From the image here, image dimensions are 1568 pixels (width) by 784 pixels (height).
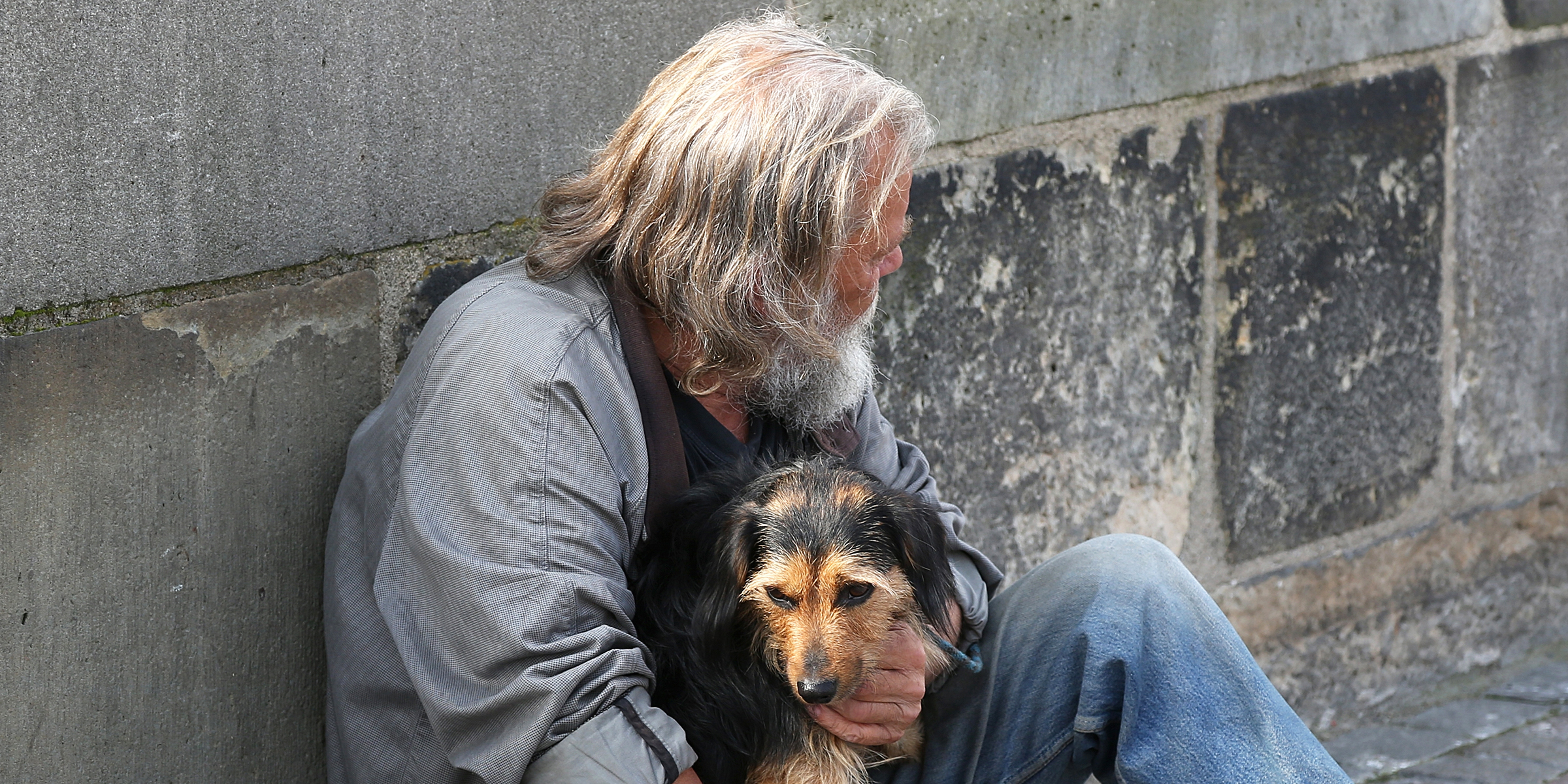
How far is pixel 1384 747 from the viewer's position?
349 centimetres

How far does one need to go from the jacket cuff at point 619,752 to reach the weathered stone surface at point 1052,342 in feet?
3.97

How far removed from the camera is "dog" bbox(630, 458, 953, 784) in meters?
1.83

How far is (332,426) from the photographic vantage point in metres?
2.25

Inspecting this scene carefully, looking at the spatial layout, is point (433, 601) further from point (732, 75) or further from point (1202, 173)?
point (1202, 173)

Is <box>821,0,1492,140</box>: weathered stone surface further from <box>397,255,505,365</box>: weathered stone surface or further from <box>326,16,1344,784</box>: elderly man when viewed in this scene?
<box>397,255,505,365</box>: weathered stone surface

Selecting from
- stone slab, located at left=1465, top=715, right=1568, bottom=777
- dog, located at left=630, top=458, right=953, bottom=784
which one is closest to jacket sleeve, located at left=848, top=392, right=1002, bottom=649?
dog, located at left=630, top=458, right=953, bottom=784

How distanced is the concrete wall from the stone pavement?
0.48ft

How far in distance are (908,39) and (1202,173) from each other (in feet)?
2.94

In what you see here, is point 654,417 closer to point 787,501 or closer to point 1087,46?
point 787,501

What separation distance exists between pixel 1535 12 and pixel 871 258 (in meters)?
2.71

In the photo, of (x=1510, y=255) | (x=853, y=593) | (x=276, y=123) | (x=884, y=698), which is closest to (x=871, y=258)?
(x=853, y=593)

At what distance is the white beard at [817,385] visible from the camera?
85.7 inches

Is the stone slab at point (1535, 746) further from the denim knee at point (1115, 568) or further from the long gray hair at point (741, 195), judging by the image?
the long gray hair at point (741, 195)

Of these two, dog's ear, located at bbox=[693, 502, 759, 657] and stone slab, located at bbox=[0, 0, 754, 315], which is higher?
stone slab, located at bbox=[0, 0, 754, 315]
